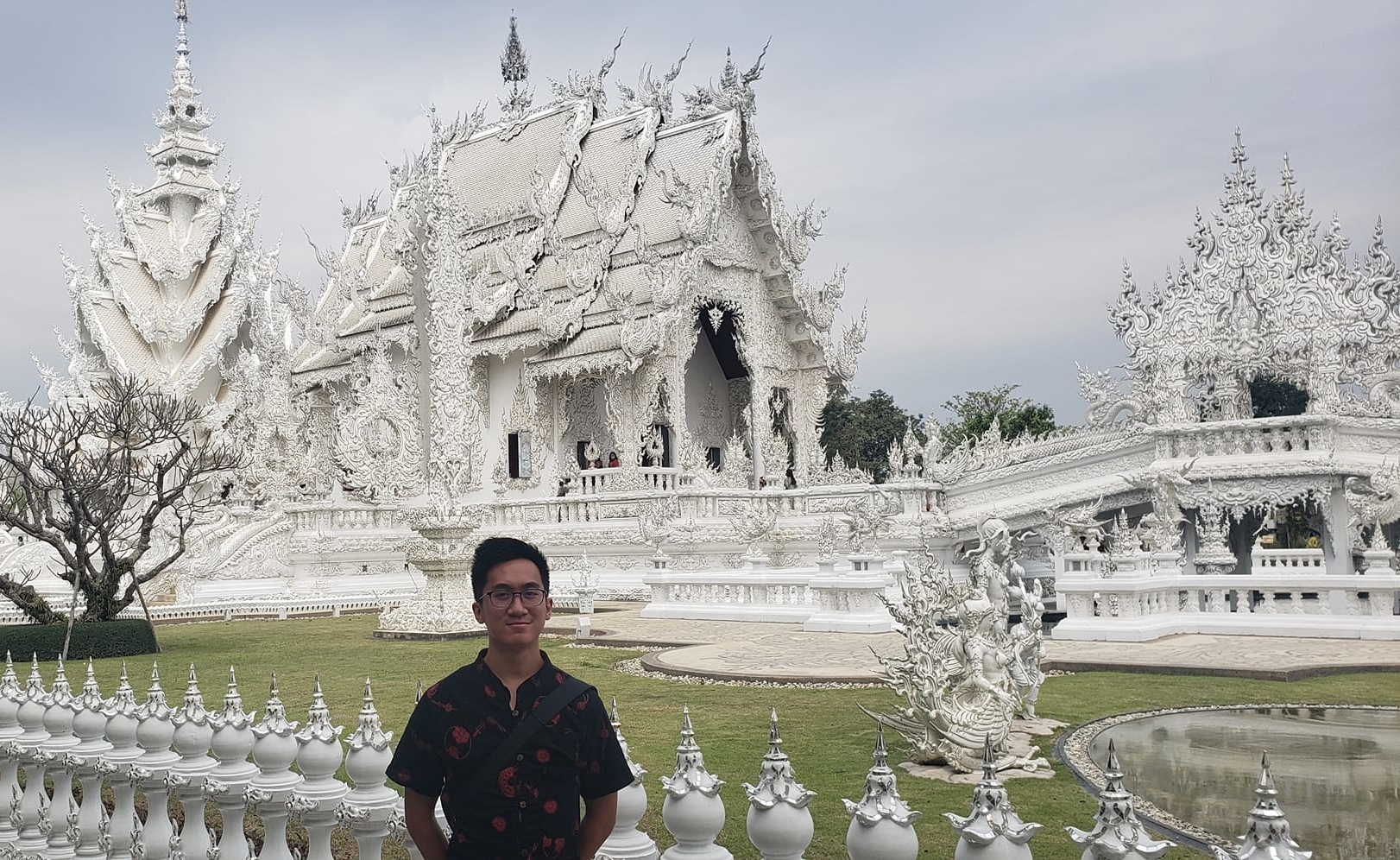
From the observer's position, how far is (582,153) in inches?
1069

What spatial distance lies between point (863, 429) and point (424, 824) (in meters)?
31.1

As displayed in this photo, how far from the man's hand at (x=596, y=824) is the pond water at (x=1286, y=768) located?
9.46 feet

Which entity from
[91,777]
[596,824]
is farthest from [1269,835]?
[91,777]

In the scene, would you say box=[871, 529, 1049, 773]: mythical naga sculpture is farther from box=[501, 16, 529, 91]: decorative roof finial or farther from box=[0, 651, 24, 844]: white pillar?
box=[501, 16, 529, 91]: decorative roof finial

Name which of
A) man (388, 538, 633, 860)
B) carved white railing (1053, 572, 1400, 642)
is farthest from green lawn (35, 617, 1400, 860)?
carved white railing (1053, 572, 1400, 642)

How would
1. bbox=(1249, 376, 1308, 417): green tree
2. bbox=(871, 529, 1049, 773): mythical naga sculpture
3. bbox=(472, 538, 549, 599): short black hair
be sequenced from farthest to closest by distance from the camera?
1. bbox=(1249, 376, 1308, 417): green tree
2. bbox=(871, 529, 1049, 773): mythical naga sculpture
3. bbox=(472, 538, 549, 599): short black hair

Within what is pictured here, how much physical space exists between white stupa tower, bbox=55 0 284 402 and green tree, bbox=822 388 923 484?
1597 centimetres

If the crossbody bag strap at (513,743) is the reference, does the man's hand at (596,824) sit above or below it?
below

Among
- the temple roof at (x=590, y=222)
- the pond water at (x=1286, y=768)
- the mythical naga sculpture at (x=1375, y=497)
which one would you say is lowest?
the pond water at (x=1286, y=768)

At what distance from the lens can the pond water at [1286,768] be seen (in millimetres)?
4473

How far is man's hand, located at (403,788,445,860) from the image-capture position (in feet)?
7.67

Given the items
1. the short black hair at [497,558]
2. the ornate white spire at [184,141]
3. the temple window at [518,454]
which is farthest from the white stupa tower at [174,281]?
the short black hair at [497,558]

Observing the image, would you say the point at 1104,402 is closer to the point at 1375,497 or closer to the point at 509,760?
the point at 1375,497

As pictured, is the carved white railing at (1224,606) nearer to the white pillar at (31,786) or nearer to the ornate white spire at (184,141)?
the white pillar at (31,786)
